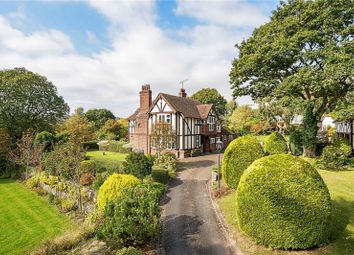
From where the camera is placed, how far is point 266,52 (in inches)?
979

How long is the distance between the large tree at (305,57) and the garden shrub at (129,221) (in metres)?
18.2

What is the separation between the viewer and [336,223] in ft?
39.2

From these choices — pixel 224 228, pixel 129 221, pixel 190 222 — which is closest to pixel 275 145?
pixel 224 228

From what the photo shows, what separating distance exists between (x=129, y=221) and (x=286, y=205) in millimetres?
6758

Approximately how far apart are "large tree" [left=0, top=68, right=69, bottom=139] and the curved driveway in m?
28.6

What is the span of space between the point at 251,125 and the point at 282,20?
3760 centimetres

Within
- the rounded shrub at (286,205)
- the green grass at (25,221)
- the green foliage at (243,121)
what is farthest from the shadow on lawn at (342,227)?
the green foliage at (243,121)

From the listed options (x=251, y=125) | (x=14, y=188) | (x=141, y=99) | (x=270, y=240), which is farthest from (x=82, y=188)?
(x=251, y=125)

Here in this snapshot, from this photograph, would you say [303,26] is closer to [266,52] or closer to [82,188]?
[266,52]

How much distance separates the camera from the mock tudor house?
36.2m

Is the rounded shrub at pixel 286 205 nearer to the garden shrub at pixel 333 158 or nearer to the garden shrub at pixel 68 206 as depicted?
the garden shrub at pixel 333 158

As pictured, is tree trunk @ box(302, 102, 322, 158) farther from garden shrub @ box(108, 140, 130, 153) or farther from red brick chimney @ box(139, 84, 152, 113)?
garden shrub @ box(108, 140, 130, 153)

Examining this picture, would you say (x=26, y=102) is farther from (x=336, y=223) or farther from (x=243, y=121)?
(x=243, y=121)

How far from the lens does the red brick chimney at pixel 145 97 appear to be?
128 ft
